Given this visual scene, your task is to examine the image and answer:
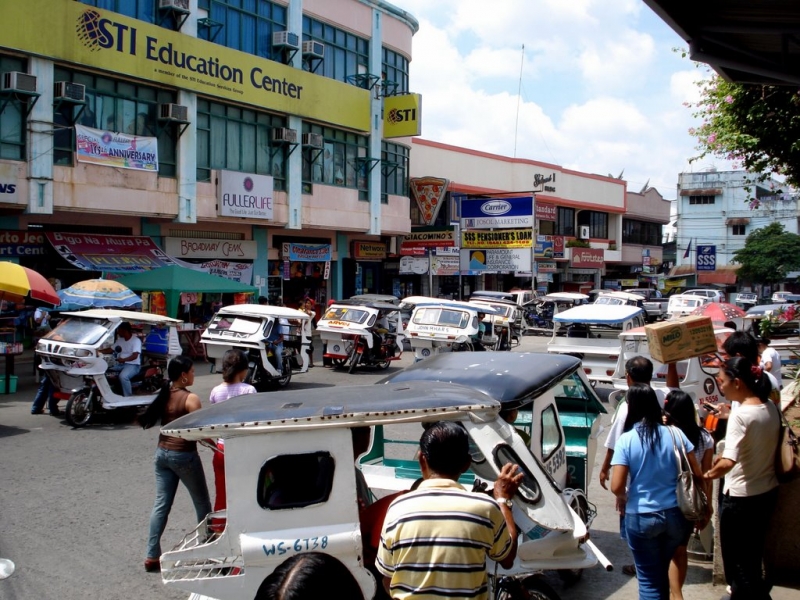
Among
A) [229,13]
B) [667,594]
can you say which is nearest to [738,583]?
[667,594]

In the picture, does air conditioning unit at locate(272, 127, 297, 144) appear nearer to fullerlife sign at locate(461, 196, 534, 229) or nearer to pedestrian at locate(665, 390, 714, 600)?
fullerlife sign at locate(461, 196, 534, 229)

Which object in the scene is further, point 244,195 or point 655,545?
point 244,195

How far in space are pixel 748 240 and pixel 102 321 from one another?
2329 inches

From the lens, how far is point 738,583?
4.95m

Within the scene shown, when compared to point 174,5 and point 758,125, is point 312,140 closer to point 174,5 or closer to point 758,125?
point 174,5

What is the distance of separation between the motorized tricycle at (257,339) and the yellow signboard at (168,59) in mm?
8877

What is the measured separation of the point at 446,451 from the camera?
11.0ft

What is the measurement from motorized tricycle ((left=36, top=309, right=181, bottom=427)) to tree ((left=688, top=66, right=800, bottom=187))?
990 centimetres

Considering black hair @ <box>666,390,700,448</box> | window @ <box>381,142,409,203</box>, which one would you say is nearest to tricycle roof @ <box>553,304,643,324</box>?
black hair @ <box>666,390,700,448</box>

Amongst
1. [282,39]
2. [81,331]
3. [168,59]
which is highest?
[282,39]

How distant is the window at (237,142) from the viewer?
81.1 feet

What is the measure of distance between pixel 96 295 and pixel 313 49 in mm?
15899

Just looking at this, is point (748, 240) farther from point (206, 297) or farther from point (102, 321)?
point (102, 321)

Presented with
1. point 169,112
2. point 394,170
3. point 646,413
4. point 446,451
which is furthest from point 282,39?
point 446,451
